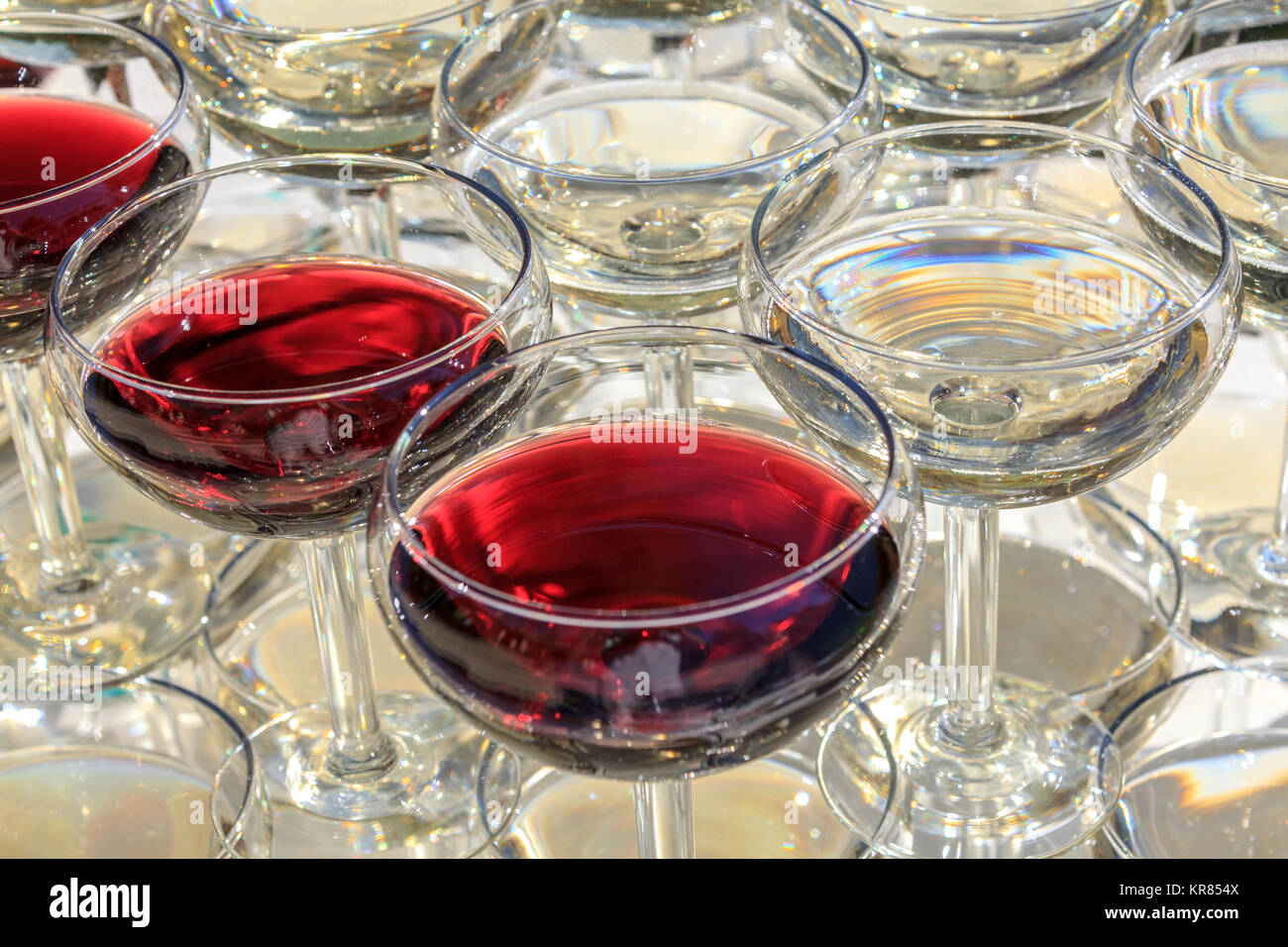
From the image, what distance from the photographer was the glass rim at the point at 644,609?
57cm

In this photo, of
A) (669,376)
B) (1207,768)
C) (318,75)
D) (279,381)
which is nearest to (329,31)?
(318,75)

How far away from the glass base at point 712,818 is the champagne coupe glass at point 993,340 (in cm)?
2

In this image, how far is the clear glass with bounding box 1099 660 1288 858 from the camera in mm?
847

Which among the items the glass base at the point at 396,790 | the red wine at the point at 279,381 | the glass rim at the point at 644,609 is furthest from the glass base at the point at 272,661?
the glass rim at the point at 644,609

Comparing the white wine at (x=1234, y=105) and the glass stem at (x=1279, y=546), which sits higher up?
the white wine at (x=1234, y=105)

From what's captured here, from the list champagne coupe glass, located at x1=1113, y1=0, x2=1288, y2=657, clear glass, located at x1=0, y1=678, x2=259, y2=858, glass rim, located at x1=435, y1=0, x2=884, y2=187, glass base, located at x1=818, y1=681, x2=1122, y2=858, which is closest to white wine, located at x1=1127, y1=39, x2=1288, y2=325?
champagne coupe glass, located at x1=1113, y1=0, x2=1288, y2=657

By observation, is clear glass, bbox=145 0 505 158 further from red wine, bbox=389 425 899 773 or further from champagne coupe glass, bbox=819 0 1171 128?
red wine, bbox=389 425 899 773

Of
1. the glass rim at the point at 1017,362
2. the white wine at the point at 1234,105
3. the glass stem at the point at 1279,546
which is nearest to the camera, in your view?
the glass rim at the point at 1017,362

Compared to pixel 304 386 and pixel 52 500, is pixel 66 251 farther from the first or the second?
pixel 52 500

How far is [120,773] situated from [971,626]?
18.3 inches

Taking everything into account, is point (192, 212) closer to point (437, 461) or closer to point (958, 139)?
point (437, 461)

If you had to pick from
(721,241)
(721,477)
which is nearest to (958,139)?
(721,241)

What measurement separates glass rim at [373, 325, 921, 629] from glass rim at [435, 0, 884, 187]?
5.2 inches

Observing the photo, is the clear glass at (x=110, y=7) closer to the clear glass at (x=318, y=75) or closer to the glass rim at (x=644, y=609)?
the clear glass at (x=318, y=75)
